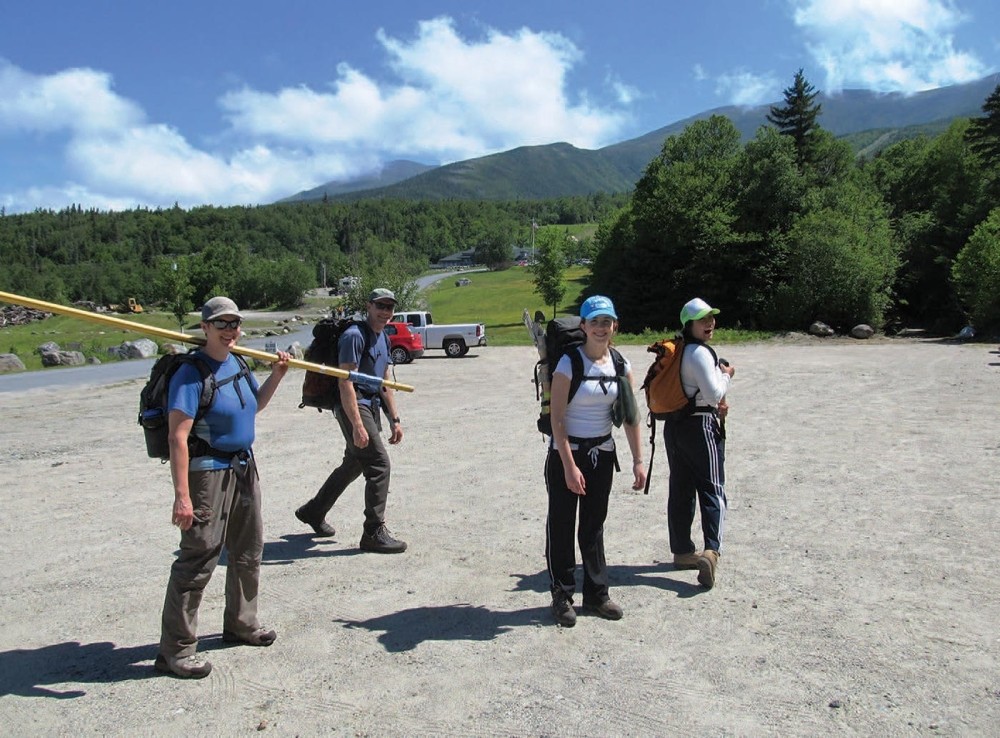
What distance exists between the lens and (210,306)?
4000mm

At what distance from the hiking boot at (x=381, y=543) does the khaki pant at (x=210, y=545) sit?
5.75 ft

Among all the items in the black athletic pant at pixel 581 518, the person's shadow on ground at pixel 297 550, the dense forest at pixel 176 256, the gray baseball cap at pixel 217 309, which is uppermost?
the dense forest at pixel 176 256

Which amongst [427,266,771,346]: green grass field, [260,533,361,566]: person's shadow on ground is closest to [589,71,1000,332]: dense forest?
[427,266,771,346]: green grass field

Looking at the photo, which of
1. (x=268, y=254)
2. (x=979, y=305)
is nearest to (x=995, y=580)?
(x=979, y=305)

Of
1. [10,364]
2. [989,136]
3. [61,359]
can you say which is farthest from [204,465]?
[989,136]

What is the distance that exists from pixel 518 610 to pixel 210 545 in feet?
6.74

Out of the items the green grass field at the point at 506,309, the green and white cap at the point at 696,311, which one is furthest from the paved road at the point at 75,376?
the green and white cap at the point at 696,311

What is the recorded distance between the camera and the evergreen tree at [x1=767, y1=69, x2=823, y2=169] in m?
54.1

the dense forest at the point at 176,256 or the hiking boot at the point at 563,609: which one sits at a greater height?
the dense forest at the point at 176,256

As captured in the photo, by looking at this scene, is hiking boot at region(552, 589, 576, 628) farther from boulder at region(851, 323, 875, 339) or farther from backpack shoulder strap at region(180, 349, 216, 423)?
boulder at region(851, 323, 875, 339)

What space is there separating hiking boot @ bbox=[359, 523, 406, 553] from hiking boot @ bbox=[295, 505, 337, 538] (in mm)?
626

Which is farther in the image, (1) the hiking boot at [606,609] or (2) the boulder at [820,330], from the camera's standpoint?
(2) the boulder at [820,330]

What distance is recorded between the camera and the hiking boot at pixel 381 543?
5.96 meters

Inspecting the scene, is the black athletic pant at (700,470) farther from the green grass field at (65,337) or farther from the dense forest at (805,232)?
the dense forest at (805,232)
